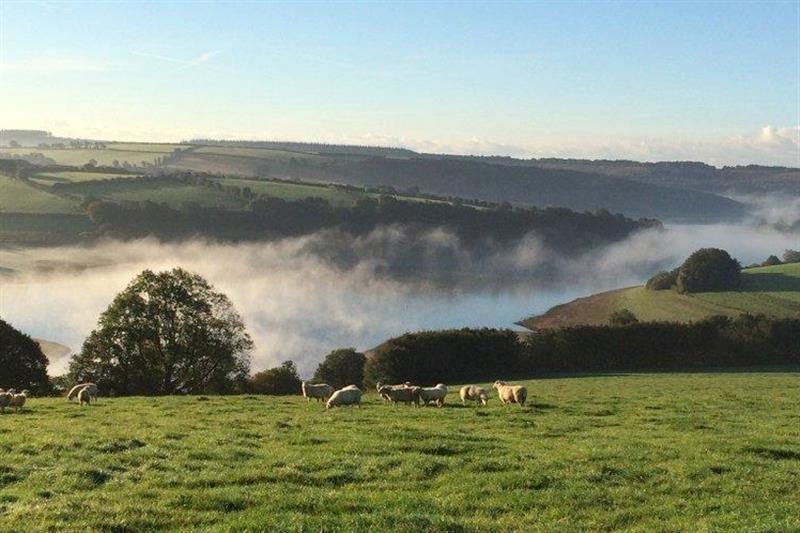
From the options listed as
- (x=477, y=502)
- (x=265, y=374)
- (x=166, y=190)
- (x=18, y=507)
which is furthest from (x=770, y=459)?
(x=166, y=190)

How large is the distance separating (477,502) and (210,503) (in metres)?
4.32

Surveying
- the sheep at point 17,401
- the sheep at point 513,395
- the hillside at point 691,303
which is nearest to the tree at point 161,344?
the sheep at point 17,401

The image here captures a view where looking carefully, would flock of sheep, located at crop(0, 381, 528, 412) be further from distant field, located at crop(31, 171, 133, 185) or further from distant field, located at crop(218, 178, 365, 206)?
distant field, located at crop(31, 171, 133, 185)

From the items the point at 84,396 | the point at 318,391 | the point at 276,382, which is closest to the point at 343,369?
the point at 276,382

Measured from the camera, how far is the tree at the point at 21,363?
39844 mm

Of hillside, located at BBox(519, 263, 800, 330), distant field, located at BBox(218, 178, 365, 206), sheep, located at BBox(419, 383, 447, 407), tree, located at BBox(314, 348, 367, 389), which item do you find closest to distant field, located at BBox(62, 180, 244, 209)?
distant field, located at BBox(218, 178, 365, 206)

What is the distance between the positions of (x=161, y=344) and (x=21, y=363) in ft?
24.9

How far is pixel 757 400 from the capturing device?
32.0 m

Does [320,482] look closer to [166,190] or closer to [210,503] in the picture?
[210,503]

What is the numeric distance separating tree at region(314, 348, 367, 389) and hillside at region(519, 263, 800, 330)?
43027 mm

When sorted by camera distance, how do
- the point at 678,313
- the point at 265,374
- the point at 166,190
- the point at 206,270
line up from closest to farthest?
the point at 265,374, the point at 678,313, the point at 206,270, the point at 166,190

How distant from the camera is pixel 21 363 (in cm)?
4059

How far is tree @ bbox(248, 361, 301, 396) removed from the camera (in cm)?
4934

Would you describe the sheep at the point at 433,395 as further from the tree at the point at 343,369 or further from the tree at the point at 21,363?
the tree at the point at 343,369
